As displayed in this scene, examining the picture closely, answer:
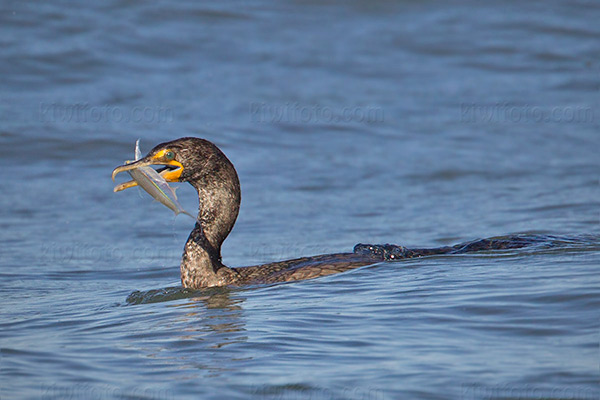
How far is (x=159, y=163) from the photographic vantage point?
7195 mm

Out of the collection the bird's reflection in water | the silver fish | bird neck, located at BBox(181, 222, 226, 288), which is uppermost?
the silver fish

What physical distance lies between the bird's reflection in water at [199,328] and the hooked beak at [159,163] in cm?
93

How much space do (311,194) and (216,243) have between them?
4.68m

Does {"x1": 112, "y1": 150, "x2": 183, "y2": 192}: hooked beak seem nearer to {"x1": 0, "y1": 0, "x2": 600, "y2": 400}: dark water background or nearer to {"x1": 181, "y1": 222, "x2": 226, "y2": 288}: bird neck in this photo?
{"x1": 181, "y1": 222, "x2": 226, "y2": 288}: bird neck

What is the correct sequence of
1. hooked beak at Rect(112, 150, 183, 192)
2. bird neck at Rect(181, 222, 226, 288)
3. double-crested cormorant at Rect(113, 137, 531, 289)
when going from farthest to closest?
bird neck at Rect(181, 222, 226, 288) → double-crested cormorant at Rect(113, 137, 531, 289) → hooked beak at Rect(112, 150, 183, 192)

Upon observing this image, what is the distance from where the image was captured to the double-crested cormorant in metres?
7.25

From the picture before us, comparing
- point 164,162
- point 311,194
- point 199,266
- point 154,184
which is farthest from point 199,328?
point 311,194

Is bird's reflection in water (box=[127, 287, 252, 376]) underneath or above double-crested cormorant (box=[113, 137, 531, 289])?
underneath

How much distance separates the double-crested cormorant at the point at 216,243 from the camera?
7.25m

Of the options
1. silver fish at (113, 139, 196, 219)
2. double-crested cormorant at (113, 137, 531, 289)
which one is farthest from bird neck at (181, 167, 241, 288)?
silver fish at (113, 139, 196, 219)

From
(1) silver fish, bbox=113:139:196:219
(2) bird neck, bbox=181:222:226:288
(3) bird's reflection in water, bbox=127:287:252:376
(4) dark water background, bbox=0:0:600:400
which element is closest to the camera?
(4) dark water background, bbox=0:0:600:400

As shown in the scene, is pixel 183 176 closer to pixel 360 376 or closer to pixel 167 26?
pixel 360 376

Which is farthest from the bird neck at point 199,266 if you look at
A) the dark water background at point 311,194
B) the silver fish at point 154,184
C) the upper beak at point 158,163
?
the silver fish at point 154,184

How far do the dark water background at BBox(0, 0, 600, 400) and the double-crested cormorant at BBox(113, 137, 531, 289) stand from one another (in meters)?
0.24
